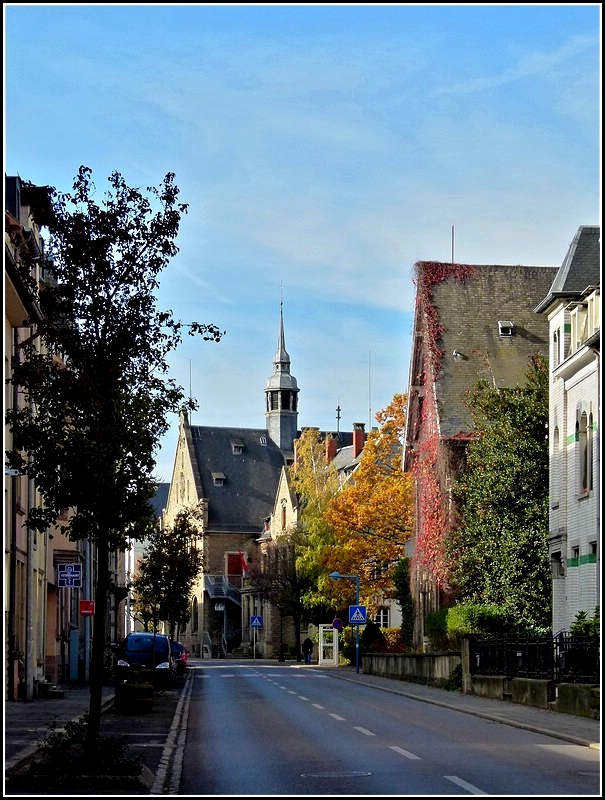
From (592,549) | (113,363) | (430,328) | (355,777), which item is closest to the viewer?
(355,777)

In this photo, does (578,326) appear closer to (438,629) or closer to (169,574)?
(438,629)

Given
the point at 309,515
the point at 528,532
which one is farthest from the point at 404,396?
the point at 528,532

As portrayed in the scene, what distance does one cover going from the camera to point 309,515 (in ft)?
238

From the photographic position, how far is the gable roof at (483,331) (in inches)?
1946

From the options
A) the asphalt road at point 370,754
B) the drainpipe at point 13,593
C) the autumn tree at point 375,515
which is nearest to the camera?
the asphalt road at point 370,754

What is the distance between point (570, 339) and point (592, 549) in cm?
634

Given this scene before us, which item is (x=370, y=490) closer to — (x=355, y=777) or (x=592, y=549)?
(x=592, y=549)

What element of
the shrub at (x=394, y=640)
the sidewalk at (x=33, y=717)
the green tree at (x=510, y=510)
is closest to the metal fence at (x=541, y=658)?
the green tree at (x=510, y=510)

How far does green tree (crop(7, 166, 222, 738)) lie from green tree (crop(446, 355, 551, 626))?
86.3 feet

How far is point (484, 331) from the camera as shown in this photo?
51.1m

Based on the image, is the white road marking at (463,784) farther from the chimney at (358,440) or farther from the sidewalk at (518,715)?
the chimney at (358,440)

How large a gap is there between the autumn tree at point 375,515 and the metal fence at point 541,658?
78.3ft

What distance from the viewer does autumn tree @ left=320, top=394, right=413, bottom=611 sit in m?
60.8

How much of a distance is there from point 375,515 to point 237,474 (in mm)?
60868
